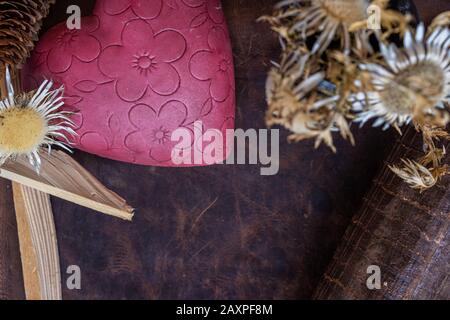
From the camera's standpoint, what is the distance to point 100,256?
125 centimetres

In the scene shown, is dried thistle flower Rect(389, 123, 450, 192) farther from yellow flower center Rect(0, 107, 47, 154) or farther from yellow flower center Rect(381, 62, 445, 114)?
yellow flower center Rect(0, 107, 47, 154)

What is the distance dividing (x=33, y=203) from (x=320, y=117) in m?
0.69

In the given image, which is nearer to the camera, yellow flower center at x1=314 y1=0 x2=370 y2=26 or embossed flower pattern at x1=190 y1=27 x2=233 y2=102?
yellow flower center at x1=314 y1=0 x2=370 y2=26

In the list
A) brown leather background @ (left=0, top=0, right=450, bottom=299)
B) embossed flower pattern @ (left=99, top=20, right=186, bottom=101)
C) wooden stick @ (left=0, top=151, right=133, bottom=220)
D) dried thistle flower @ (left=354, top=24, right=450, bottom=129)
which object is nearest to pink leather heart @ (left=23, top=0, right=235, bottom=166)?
embossed flower pattern @ (left=99, top=20, right=186, bottom=101)

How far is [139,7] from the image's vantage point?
930 millimetres

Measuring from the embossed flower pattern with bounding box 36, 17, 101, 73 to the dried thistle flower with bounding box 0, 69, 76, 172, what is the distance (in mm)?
42

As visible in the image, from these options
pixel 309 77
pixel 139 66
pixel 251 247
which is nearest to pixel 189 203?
pixel 251 247

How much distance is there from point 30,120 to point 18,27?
6.2 inches

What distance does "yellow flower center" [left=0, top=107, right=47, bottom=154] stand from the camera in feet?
2.92

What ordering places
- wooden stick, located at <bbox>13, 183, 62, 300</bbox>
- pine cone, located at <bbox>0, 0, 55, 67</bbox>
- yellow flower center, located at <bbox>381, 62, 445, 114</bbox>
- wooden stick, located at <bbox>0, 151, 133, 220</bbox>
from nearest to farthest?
yellow flower center, located at <bbox>381, 62, 445, 114</bbox>
pine cone, located at <bbox>0, 0, 55, 67</bbox>
wooden stick, located at <bbox>0, 151, 133, 220</bbox>
wooden stick, located at <bbox>13, 183, 62, 300</bbox>

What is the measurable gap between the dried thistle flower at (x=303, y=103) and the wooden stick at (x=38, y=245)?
0.63 meters

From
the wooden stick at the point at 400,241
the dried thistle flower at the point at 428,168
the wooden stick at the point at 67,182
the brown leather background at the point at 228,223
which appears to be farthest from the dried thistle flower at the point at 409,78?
the wooden stick at the point at 67,182

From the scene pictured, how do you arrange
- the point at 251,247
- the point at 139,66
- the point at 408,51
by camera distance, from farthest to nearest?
1. the point at 251,247
2. the point at 139,66
3. the point at 408,51
